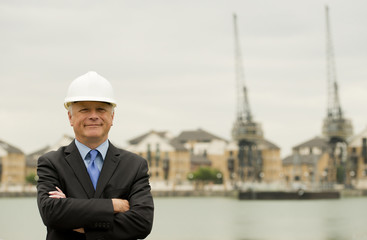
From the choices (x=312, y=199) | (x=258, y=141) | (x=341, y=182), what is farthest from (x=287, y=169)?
(x=312, y=199)

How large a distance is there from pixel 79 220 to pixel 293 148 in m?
115

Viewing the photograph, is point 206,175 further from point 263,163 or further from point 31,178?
point 31,178

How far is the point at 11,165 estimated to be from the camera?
94.8m

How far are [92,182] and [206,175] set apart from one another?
294 feet

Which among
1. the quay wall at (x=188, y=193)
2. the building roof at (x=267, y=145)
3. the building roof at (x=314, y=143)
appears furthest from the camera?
the building roof at (x=314, y=143)

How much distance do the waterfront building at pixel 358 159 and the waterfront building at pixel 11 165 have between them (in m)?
42.4

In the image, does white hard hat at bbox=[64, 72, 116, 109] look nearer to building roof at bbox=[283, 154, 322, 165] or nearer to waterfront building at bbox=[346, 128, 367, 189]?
waterfront building at bbox=[346, 128, 367, 189]

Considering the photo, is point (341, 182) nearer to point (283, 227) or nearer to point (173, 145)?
point (173, 145)

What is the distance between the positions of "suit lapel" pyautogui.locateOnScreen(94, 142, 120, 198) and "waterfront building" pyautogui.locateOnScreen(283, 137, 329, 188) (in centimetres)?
9716

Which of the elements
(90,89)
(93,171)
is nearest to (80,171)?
(93,171)

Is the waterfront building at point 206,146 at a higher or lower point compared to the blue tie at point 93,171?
higher

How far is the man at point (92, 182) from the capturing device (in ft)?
8.18

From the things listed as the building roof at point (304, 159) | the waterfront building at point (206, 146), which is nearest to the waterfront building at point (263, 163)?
the waterfront building at point (206, 146)

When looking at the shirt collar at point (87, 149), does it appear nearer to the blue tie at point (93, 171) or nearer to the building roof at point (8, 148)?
the blue tie at point (93, 171)
